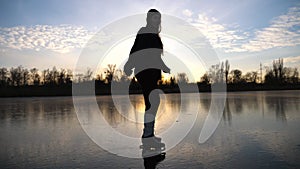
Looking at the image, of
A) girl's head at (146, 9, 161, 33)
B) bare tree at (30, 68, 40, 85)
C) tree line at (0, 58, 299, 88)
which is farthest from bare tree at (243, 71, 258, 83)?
girl's head at (146, 9, 161, 33)

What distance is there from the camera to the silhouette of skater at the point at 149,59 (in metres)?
3.62

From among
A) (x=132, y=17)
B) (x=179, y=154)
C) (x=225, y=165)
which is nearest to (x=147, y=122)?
(x=179, y=154)

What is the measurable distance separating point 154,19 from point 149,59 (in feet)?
2.01

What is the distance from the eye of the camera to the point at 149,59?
12.0 feet

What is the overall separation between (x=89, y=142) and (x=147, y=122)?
95 centimetres

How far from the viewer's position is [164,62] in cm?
379

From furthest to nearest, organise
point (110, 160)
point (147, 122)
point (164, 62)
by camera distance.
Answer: point (164, 62), point (147, 122), point (110, 160)

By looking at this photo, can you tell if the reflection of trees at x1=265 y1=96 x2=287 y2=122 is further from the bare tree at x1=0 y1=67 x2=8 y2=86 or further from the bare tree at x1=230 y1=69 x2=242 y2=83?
the bare tree at x1=230 y1=69 x2=242 y2=83

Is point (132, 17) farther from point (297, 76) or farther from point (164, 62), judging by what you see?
point (297, 76)

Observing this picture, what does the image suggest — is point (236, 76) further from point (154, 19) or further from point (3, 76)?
point (154, 19)

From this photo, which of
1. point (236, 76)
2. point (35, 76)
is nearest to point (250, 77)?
point (236, 76)

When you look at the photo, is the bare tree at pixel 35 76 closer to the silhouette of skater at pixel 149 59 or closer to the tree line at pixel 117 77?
the tree line at pixel 117 77

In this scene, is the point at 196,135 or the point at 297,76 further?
the point at 297,76

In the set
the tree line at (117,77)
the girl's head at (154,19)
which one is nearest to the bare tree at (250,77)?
the tree line at (117,77)
